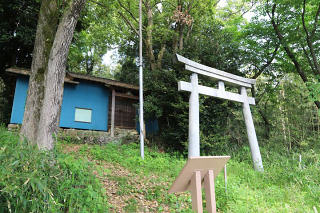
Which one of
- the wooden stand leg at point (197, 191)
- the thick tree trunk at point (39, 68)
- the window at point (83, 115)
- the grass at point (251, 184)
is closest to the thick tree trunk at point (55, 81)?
the thick tree trunk at point (39, 68)

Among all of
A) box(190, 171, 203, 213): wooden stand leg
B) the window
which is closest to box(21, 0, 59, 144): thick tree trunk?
box(190, 171, 203, 213): wooden stand leg

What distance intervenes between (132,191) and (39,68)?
4.26 m

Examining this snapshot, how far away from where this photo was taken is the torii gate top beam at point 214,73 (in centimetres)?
795

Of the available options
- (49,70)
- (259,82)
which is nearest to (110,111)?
(49,70)

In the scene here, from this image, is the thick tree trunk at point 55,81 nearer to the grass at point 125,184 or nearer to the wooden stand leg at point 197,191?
the grass at point 125,184

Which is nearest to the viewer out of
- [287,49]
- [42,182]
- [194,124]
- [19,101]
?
[42,182]

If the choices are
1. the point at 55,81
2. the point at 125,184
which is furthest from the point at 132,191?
the point at 55,81

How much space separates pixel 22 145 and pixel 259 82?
52.7 ft

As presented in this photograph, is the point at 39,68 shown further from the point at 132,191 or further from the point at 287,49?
the point at 287,49

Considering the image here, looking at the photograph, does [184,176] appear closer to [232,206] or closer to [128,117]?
[232,206]

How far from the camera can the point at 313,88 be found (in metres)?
10.2

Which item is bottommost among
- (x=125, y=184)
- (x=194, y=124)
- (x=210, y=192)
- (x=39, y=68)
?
(x=125, y=184)

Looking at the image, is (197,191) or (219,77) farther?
(219,77)

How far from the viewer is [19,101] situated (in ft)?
40.0
